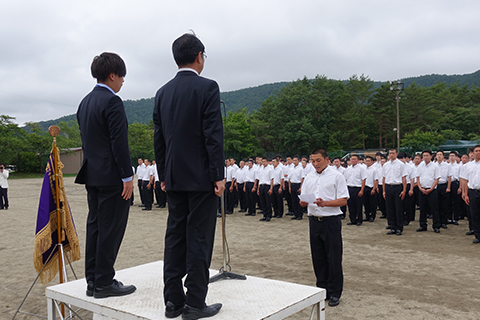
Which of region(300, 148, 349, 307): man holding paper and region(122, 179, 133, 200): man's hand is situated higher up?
region(122, 179, 133, 200): man's hand

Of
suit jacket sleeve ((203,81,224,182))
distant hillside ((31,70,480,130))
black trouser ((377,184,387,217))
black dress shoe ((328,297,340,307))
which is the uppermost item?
distant hillside ((31,70,480,130))

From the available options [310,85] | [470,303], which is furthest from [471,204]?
[310,85]

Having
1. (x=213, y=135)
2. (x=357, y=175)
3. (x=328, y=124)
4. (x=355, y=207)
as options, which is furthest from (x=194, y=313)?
(x=328, y=124)

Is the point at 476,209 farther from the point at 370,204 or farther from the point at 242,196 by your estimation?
A: the point at 242,196

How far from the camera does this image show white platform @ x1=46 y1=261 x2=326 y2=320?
9.68ft

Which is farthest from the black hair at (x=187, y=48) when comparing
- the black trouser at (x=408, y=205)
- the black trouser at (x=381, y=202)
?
the black trouser at (x=381, y=202)

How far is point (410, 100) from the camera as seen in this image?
166ft

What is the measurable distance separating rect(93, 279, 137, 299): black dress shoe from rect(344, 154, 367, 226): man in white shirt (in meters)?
8.60

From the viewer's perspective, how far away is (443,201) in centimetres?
1043

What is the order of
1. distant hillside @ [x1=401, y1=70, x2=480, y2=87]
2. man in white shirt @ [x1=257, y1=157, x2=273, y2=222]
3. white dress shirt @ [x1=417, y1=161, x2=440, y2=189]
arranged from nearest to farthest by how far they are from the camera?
white dress shirt @ [x1=417, y1=161, x2=440, y2=189] < man in white shirt @ [x1=257, y1=157, x2=273, y2=222] < distant hillside @ [x1=401, y1=70, x2=480, y2=87]

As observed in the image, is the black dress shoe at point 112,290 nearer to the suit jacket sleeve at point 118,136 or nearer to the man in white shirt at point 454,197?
the suit jacket sleeve at point 118,136

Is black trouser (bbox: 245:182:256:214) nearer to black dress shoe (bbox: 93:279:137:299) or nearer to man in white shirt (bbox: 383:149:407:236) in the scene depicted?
man in white shirt (bbox: 383:149:407:236)

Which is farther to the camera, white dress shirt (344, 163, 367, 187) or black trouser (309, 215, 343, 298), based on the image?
white dress shirt (344, 163, 367, 187)

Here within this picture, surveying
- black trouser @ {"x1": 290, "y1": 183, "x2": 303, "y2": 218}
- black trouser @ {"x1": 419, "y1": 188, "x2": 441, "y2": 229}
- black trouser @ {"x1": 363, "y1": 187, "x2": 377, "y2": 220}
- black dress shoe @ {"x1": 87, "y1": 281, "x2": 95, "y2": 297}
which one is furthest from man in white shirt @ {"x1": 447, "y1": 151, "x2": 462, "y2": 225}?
black dress shoe @ {"x1": 87, "y1": 281, "x2": 95, "y2": 297}
